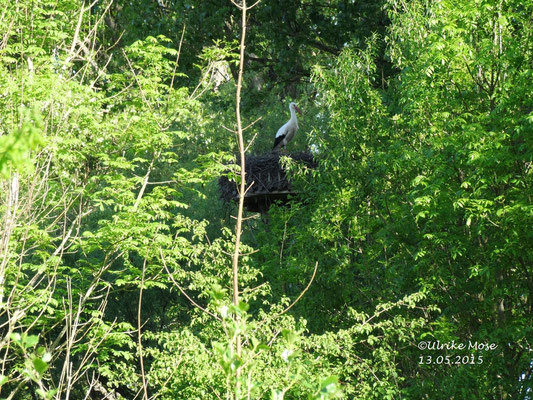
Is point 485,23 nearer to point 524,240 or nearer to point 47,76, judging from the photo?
point 524,240

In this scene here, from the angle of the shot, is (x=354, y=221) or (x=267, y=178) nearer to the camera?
(x=354, y=221)

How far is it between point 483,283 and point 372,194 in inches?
77.3

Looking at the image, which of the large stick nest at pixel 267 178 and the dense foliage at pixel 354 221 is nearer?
the dense foliage at pixel 354 221

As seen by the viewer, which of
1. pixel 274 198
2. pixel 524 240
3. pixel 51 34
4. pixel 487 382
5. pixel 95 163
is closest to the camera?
pixel 524 240

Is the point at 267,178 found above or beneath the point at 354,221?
beneath

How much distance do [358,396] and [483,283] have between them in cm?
190

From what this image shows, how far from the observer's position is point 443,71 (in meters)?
7.56

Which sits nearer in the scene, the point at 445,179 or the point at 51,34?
the point at 445,179

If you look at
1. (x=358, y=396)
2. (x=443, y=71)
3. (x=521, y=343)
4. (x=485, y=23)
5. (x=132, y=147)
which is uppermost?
(x=485, y=23)

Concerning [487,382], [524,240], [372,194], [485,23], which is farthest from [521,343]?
[485,23]

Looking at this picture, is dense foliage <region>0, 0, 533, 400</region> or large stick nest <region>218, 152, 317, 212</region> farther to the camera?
large stick nest <region>218, 152, 317, 212</region>

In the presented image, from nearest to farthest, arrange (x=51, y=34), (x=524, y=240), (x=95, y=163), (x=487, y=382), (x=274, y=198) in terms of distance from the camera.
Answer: (x=524, y=240)
(x=487, y=382)
(x=51, y=34)
(x=95, y=163)
(x=274, y=198)

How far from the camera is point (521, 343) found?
24.4 feet

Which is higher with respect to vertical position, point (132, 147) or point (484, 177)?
point (484, 177)
